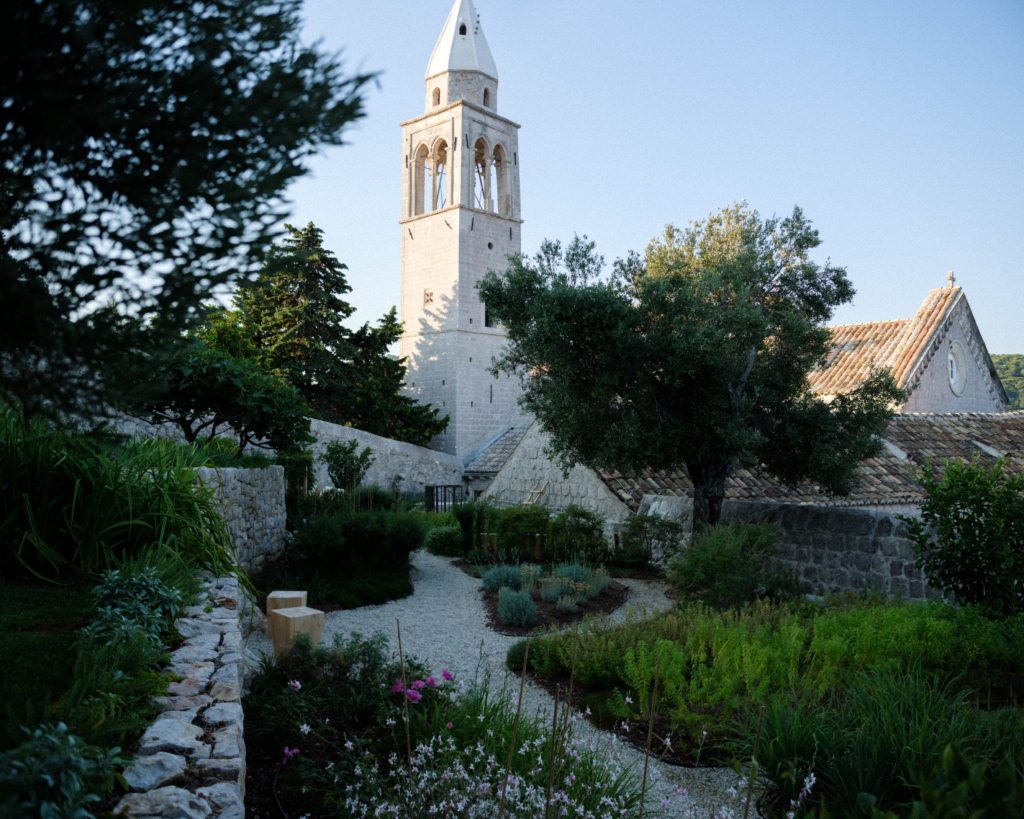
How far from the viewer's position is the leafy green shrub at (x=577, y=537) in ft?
40.8

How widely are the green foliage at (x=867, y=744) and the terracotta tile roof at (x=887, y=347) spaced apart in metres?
15.0

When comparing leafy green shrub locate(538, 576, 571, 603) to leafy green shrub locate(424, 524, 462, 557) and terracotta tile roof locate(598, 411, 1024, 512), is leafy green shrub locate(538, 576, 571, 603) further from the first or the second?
leafy green shrub locate(424, 524, 462, 557)

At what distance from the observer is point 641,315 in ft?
31.7

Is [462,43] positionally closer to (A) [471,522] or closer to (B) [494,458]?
(B) [494,458]

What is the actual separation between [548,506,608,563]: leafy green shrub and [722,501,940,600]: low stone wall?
273cm

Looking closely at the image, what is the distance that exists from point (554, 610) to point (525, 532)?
3.70m

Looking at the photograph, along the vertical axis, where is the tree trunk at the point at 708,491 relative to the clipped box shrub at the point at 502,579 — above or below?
above

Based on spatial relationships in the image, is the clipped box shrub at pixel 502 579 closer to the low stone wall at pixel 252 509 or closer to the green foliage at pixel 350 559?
the green foliage at pixel 350 559

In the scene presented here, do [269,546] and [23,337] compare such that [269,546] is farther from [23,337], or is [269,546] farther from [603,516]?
[23,337]

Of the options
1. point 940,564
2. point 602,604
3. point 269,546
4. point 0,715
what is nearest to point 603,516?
point 602,604

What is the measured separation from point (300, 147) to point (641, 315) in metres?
7.76

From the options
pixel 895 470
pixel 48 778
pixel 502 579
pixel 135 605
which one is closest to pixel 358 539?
pixel 502 579

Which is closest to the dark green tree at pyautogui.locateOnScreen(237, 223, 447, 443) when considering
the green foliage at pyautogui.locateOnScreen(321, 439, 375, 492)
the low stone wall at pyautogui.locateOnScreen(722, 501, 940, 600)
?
the green foliage at pyautogui.locateOnScreen(321, 439, 375, 492)

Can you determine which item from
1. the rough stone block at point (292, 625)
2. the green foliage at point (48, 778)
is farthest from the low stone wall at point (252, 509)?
the green foliage at point (48, 778)
